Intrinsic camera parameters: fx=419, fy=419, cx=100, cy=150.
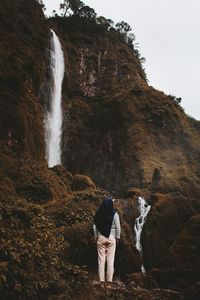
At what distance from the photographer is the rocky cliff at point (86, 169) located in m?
8.39

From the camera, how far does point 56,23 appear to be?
5162cm

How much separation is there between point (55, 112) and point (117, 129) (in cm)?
635

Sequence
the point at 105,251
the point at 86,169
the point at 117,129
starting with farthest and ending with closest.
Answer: the point at 117,129, the point at 86,169, the point at 105,251

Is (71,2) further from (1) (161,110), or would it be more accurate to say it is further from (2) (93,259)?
(2) (93,259)

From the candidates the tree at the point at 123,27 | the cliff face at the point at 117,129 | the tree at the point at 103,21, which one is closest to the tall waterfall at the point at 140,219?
the cliff face at the point at 117,129

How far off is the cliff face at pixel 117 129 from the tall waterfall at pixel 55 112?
1.46m

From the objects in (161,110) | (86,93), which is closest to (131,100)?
(161,110)

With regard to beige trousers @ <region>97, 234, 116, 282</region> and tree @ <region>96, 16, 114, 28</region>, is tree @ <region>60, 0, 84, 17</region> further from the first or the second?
beige trousers @ <region>97, 234, 116, 282</region>

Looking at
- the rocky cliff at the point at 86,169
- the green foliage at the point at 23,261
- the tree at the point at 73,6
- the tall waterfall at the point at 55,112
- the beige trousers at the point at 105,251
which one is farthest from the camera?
the tree at the point at 73,6

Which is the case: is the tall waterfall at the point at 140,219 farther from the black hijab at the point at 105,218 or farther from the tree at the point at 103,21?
the tree at the point at 103,21

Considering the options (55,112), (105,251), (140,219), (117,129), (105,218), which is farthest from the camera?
(117,129)

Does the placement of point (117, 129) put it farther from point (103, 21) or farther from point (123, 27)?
point (123, 27)

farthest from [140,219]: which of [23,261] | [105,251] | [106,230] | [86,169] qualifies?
[23,261]

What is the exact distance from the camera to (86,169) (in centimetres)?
3928
